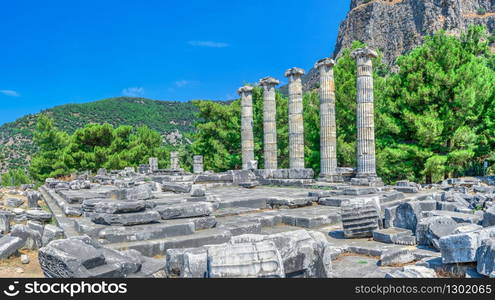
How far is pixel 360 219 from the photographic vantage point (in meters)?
7.53

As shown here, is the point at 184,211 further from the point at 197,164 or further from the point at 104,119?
the point at 104,119

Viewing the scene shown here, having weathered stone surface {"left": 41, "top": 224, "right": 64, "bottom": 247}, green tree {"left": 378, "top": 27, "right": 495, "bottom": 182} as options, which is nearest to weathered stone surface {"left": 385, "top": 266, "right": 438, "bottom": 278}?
weathered stone surface {"left": 41, "top": 224, "right": 64, "bottom": 247}

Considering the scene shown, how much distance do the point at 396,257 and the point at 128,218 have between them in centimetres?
461

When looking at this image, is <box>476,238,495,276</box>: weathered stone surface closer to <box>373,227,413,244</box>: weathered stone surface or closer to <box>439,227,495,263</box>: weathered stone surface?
<box>439,227,495,263</box>: weathered stone surface

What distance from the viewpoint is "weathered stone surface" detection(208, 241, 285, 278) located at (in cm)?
405

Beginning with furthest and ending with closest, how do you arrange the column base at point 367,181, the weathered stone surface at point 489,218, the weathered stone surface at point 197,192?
1. the column base at point 367,181
2. the weathered stone surface at point 197,192
3. the weathered stone surface at point 489,218

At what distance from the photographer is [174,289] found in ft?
13.1

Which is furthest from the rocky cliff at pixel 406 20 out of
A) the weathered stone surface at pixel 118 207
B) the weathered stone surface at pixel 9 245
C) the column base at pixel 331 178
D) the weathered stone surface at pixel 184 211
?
the weathered stone surface at pixel 9 245

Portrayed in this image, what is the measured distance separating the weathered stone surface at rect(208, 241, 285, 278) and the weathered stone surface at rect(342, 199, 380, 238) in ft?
11.9

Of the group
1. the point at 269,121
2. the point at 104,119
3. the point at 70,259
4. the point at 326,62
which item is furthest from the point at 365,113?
the point at 104,119

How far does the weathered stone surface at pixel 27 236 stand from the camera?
7.35 meters

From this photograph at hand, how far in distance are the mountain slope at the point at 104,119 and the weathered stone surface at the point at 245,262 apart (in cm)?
7068

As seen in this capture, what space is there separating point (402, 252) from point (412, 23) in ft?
312

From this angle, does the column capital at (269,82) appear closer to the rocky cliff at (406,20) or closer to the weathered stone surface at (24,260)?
the weathered stone surface at (24,260)
